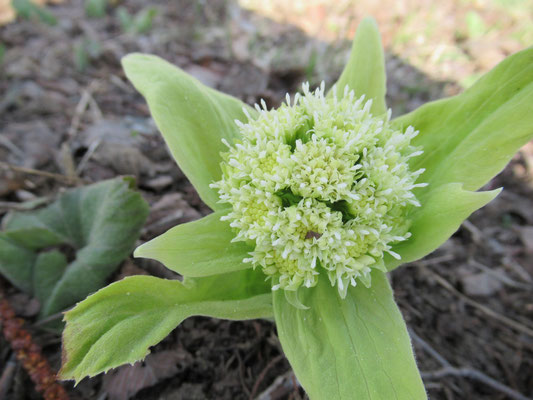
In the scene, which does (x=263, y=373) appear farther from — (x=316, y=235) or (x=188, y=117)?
(x=188, y=117)

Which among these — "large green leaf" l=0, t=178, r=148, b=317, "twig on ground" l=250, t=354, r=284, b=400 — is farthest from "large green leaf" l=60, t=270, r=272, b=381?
"large green leaf" l=0, t=178, r=148, b=317

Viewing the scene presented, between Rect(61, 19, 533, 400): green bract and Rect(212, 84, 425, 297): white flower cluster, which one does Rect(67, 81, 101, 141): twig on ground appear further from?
Rect(212, 84, 425, 297): white flower cluster

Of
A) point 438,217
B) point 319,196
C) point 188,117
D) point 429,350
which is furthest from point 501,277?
point 188,117

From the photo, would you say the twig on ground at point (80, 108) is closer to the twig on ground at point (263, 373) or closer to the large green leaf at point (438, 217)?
the twig on ground at point (263, 373)

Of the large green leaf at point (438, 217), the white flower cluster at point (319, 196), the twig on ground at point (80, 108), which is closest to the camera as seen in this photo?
the large green leaf at point (438, 217)

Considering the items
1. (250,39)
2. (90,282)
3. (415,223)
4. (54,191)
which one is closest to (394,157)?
(415,223)

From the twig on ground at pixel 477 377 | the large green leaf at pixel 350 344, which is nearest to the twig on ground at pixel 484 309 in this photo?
the twig on ground at pixel 477 377
